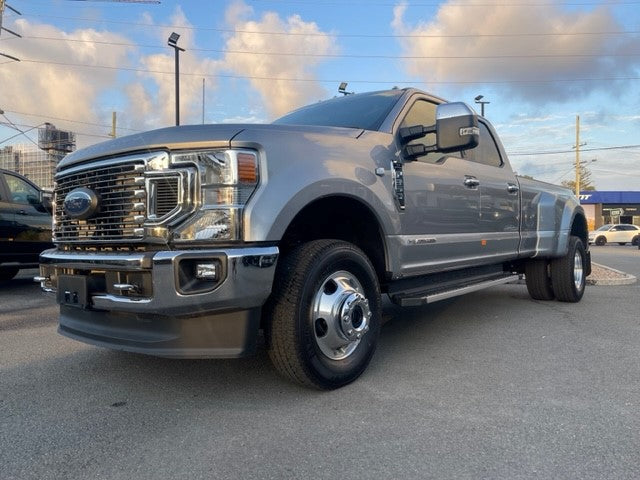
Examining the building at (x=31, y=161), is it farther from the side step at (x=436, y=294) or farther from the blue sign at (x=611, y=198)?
the blue sign at (x=611, y=198)

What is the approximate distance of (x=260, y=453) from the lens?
2.42m

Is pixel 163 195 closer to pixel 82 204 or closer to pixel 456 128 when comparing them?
pixel 82 204

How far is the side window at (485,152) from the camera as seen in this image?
A: 17.1ft

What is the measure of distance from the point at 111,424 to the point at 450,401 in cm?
189

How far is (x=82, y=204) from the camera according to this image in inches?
120

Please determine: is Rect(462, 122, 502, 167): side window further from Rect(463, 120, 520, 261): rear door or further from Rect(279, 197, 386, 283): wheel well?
Rect(279, 197, 386, 283): wheel well

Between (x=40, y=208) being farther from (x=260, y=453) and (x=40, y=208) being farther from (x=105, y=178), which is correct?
(x=260, y=453)

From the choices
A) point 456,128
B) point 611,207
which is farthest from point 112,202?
point 611,207

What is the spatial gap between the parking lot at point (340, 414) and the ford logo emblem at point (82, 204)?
109 cm

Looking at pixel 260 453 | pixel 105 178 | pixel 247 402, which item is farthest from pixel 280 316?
pixel 105 178

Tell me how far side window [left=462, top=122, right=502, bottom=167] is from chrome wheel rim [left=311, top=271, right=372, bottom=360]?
2.36 m

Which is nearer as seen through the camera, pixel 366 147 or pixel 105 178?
pixel 105 178

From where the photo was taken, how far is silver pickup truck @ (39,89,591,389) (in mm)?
2725

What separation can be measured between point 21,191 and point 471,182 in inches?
252
